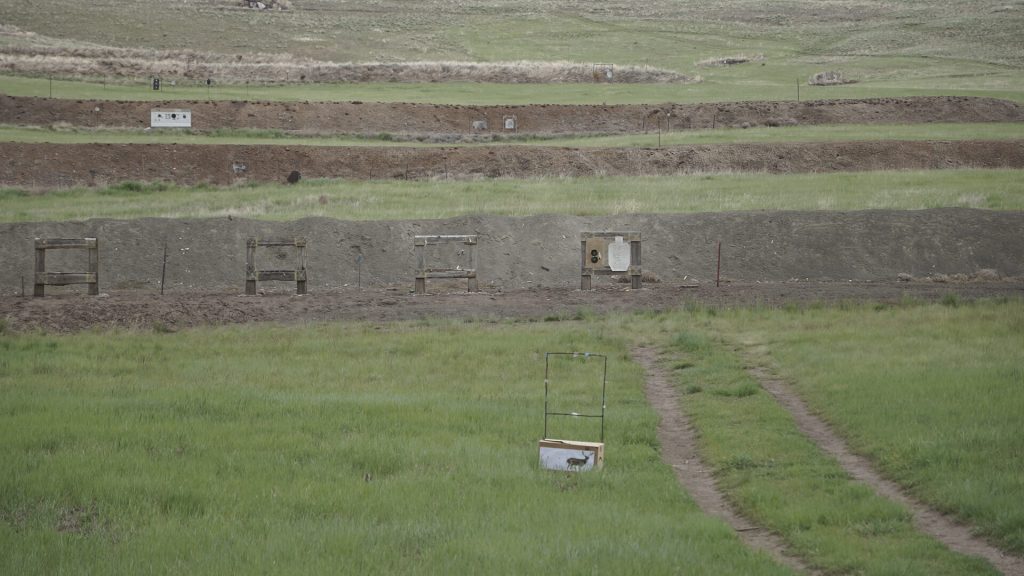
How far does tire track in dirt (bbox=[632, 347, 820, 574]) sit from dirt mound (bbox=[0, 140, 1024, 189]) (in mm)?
29507

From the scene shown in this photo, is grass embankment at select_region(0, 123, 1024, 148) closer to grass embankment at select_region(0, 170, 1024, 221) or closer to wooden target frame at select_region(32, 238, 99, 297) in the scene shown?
grass embankment at select_region(0, 170, 1024, 221)

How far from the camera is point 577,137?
5991 centimetres

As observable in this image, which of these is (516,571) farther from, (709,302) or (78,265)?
(78,265)

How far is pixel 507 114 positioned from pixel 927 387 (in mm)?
48952

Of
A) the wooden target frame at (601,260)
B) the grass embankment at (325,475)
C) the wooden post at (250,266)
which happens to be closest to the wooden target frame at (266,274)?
the wooden post at (250,266)

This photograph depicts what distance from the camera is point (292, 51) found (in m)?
96.0

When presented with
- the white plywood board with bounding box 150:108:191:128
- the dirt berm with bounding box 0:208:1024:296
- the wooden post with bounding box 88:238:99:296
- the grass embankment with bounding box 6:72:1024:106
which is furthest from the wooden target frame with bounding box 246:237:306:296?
the grass embankment with bounding box 6:72:1024:106

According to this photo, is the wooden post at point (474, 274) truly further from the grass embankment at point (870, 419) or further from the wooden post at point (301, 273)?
the grass embankment at point (870, 419)

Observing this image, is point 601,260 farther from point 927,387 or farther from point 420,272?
point 927,387

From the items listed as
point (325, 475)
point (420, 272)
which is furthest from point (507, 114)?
point (325, 475)

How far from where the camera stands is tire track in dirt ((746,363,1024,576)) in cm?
1082

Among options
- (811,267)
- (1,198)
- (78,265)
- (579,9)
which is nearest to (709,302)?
(811,267)

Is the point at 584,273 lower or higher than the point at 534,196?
lower

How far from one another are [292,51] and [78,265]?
65312 millimetres
